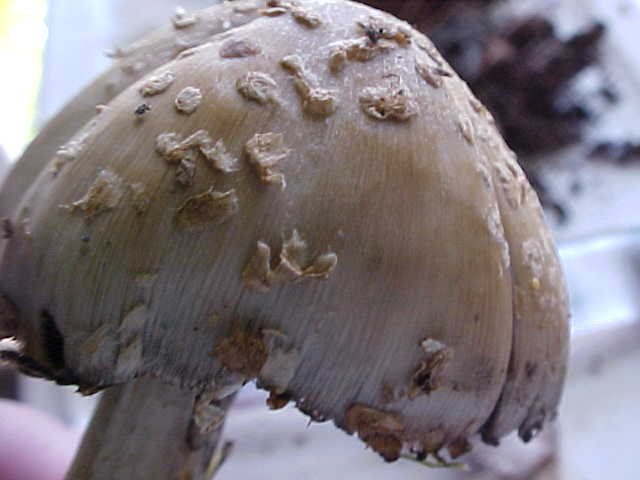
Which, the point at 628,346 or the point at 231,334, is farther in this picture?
the point at 628,346

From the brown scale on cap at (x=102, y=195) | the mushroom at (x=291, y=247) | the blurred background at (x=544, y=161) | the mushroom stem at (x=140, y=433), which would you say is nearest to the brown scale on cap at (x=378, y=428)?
the mushroom at (x=291, y=247)

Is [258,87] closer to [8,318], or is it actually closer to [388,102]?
[388,102]

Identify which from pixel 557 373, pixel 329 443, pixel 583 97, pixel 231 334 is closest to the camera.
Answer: pixel 231 334

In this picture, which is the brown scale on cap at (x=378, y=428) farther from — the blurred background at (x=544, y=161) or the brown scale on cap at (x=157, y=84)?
the blurred background at (x=544, y=161)

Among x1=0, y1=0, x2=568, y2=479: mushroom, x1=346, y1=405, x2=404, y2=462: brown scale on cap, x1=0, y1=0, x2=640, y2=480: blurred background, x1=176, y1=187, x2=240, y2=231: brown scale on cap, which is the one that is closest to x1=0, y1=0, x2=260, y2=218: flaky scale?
x1=0, y1=0, x2=568, y2=479: mushroom

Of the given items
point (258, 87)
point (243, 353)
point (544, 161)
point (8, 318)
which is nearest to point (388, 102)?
point (258, 87)

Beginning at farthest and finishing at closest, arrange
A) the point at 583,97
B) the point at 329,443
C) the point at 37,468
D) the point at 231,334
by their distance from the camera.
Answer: the point at 583,97
the point at 329,443
the point at 37,468
the point at 231,334

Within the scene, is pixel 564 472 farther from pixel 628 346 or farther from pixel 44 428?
pixel 44 428

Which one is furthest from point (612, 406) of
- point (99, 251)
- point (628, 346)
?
point (99, 251)
